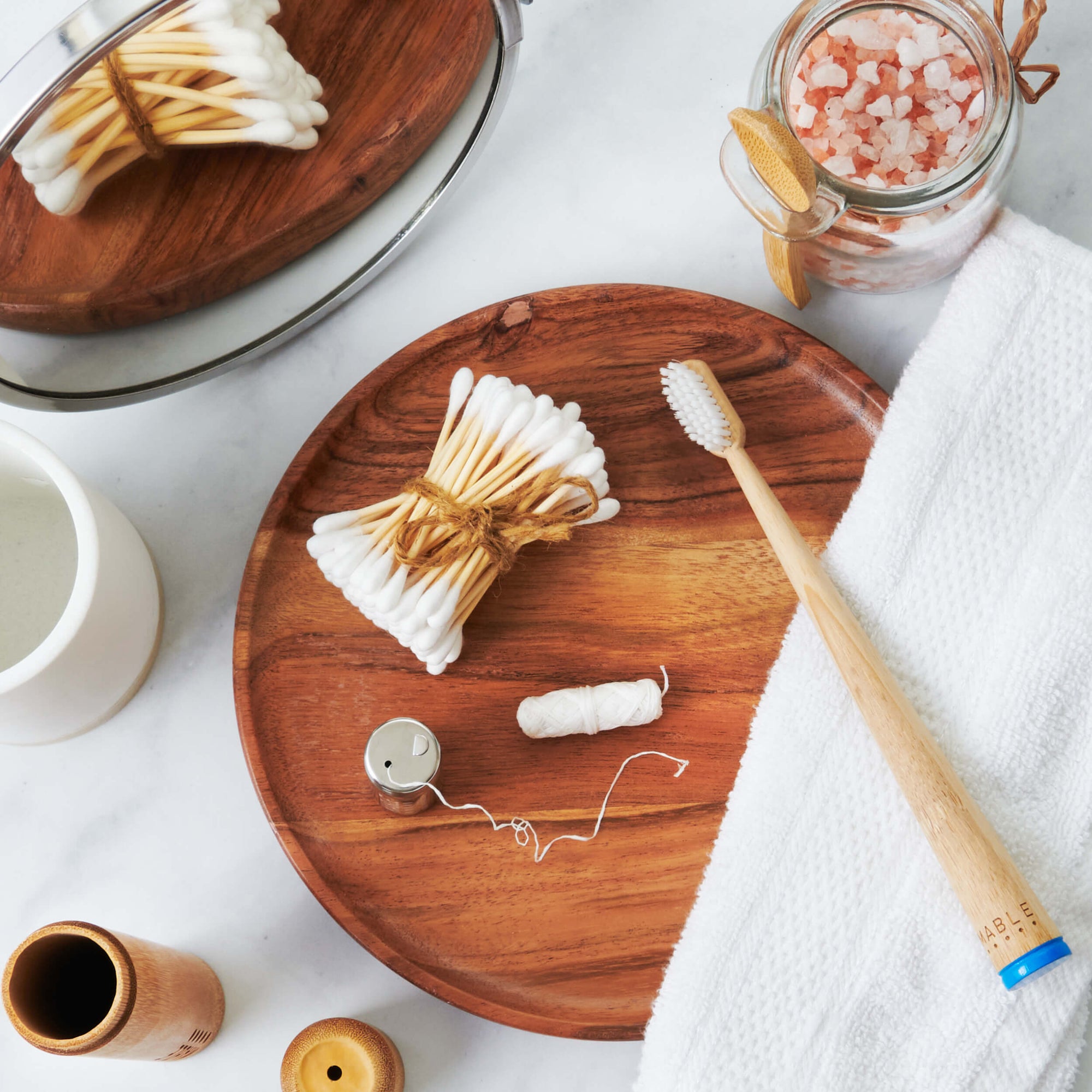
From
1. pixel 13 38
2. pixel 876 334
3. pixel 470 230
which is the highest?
pixel 13 38

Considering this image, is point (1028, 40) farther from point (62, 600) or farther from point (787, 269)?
point (62, 600)

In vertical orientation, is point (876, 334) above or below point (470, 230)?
below

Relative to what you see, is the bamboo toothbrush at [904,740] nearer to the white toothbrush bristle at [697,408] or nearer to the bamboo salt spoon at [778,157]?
the white toothbrush bristle at [697,408]

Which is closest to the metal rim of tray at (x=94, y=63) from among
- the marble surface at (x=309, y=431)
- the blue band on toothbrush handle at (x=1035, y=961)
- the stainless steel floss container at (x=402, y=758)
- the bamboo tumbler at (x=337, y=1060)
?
the marble surface at (x=309, y=431)

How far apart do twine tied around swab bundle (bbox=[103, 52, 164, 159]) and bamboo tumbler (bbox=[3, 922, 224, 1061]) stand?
0.39 metres

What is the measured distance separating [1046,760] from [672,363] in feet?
1.00

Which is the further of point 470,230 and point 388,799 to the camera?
point 470,230

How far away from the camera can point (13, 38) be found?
664 mm

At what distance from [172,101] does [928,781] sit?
0.51 m

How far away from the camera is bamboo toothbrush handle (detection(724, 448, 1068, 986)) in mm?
473

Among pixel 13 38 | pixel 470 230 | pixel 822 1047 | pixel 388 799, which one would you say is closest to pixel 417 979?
pixel 388 799

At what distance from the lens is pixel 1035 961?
46 centimetres

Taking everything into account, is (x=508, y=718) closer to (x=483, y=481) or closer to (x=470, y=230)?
(x=483, y=481)

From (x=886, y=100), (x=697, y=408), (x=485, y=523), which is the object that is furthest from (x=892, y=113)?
(x=485, y=523)
